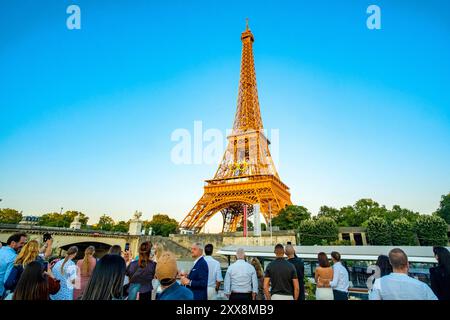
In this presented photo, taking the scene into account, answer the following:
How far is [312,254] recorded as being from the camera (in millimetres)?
8680

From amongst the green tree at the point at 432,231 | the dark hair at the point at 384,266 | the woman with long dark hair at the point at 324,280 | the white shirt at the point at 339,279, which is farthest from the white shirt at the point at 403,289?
the green tree at the point at 432,231

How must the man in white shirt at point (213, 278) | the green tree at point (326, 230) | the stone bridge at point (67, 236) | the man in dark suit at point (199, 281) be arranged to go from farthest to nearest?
the green tree at point (326, 230) < the stone bridge at point (67, 236) < the man in white shirt at point (213, 278) < the man in dark suit at point (199, 281)

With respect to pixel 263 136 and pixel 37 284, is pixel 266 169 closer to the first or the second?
pixel 263 136

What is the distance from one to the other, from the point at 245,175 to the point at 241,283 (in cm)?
2930

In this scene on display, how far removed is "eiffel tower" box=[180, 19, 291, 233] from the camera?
30.7m

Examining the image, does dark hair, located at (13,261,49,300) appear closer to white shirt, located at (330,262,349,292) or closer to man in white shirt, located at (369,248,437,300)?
man in white shirt, located at (369,248,437,300)

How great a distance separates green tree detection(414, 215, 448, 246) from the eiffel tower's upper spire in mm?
24201

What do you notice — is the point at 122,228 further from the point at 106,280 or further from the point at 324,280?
the point at 106,280

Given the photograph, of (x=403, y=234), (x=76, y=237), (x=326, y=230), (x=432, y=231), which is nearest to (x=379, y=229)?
(x=403, y=234)

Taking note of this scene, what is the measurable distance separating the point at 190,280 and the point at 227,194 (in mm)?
29056

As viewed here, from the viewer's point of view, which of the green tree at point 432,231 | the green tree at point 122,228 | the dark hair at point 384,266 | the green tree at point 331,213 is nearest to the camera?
the dark hair at point 384,266

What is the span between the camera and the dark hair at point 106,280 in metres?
2.59

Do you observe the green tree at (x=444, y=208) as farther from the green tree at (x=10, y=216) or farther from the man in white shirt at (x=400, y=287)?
the green tree at (x=10, y=216)

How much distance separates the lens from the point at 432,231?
1007 inches
